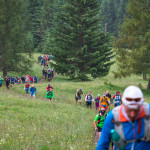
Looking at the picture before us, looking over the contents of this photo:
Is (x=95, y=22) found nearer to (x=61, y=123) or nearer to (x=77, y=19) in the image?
(x=77, y=19)

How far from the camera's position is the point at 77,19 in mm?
34281

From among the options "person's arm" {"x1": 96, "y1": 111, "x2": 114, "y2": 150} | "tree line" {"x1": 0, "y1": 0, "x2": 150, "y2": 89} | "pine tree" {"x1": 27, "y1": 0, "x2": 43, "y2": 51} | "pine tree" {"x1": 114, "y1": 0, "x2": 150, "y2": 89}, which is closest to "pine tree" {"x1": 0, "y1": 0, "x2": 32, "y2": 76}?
"tree line" {"x1": 0, "y1": 0, "x2": 150, "y2": 89}

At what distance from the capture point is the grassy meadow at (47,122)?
24.5 feet

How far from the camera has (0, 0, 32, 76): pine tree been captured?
31.0m

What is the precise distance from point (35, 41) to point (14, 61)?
132ft

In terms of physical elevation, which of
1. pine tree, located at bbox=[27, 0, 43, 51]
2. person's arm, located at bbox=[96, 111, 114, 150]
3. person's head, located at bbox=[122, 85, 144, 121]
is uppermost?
pine tree, located at bbox=[27, 0, 43, 51]

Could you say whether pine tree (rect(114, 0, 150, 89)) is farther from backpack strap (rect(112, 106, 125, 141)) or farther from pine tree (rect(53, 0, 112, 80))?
backpack strap (rect(112, 106, 125, 141))

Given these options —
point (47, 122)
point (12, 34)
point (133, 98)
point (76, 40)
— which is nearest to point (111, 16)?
point (76, 40)

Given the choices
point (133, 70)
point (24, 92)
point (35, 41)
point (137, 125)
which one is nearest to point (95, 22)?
point (133, 70)

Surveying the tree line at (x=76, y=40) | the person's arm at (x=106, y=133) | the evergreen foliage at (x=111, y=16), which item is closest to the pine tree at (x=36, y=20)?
the evergreen foliage at (x=111, y=16)

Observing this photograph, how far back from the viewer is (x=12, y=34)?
31.7 m

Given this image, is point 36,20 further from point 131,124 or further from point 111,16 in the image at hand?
point 131,124

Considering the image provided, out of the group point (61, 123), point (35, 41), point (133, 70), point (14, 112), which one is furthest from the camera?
point (35, 41)

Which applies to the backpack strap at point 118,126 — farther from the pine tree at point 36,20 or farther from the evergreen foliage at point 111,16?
the evergreen foliage at point 111,16
